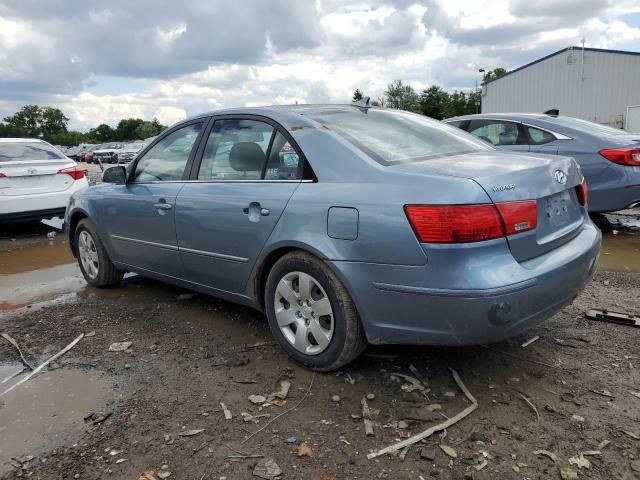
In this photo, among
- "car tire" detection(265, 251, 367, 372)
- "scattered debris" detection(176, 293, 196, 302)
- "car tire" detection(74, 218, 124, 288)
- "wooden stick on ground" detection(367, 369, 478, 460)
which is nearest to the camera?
"wooden stick on ground" detection(367, 369, 478, 460)

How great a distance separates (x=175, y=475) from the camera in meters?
2.49

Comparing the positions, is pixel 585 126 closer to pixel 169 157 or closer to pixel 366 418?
pixel 169 157

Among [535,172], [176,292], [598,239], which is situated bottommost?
[176,292]

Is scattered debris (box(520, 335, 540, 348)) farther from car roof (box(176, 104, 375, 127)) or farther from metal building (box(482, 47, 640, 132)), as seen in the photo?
metal building (box(482, 47, 640, 132))

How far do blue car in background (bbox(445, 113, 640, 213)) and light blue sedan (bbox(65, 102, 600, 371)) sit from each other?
10.7 ft

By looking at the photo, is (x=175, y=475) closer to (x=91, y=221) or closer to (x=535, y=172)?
(x=535, y=172)

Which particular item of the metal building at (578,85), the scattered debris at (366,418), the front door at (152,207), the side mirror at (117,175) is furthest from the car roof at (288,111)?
the metal building at (578,85)

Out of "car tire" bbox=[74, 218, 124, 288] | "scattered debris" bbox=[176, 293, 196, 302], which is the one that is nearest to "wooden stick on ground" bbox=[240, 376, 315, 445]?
"scattered debris" bbox=[176, 293, 196, 302]

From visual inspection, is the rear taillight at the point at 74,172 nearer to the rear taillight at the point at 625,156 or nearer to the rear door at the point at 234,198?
the rear door at the point at 234,198

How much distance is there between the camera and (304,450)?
261 cm

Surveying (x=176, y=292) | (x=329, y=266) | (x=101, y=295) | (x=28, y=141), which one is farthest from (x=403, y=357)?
(x=28, y=141)

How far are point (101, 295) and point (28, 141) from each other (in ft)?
17.9

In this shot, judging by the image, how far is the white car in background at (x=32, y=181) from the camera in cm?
838

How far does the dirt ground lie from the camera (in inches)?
99.0
